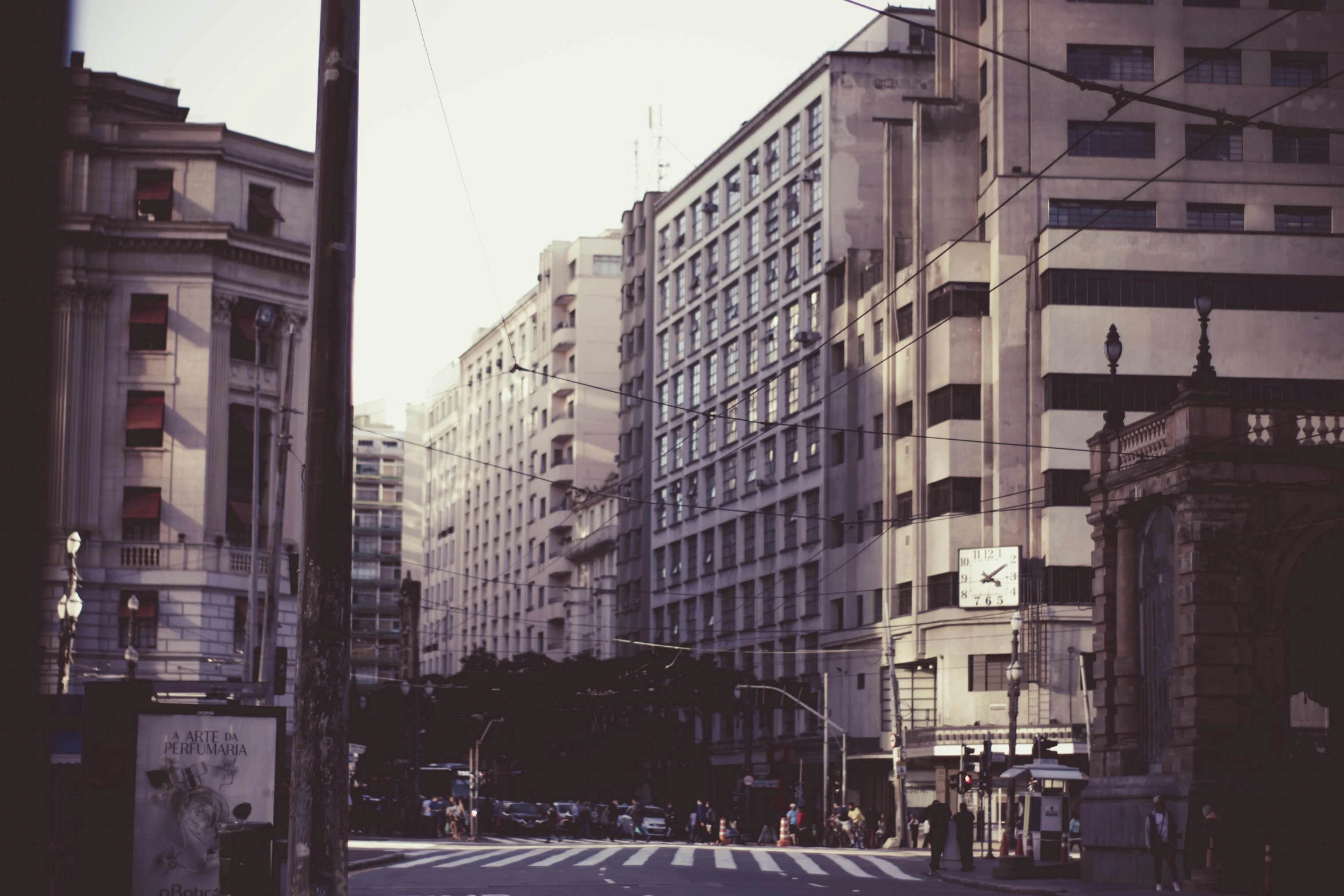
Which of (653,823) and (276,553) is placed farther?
(653,823)

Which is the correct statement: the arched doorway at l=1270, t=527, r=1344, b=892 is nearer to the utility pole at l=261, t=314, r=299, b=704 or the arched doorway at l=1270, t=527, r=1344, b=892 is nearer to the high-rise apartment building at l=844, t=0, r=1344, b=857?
the utility pole at l=261, t=314, r=299, b=704

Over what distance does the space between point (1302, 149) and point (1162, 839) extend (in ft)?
149

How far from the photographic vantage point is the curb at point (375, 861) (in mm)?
36456

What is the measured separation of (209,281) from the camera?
5722 centimetres

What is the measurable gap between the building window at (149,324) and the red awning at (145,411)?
1482 millimetres

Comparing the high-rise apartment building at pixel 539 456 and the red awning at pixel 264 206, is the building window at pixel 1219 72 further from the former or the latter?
the high-rise apartment building at pixel 539 456

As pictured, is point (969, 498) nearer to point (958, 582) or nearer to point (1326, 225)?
point (958, 582)

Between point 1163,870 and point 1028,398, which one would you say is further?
point 1028,398

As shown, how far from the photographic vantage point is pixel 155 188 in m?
56.6

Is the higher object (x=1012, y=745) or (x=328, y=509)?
(x=328, y=509)

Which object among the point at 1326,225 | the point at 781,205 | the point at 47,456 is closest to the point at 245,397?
the point at 781,205

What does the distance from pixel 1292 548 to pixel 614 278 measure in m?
88.9

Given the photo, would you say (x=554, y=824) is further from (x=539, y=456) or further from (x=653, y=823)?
(x=539, y=456)

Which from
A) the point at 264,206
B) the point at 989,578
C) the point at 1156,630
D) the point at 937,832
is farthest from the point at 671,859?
the point at 264,206
